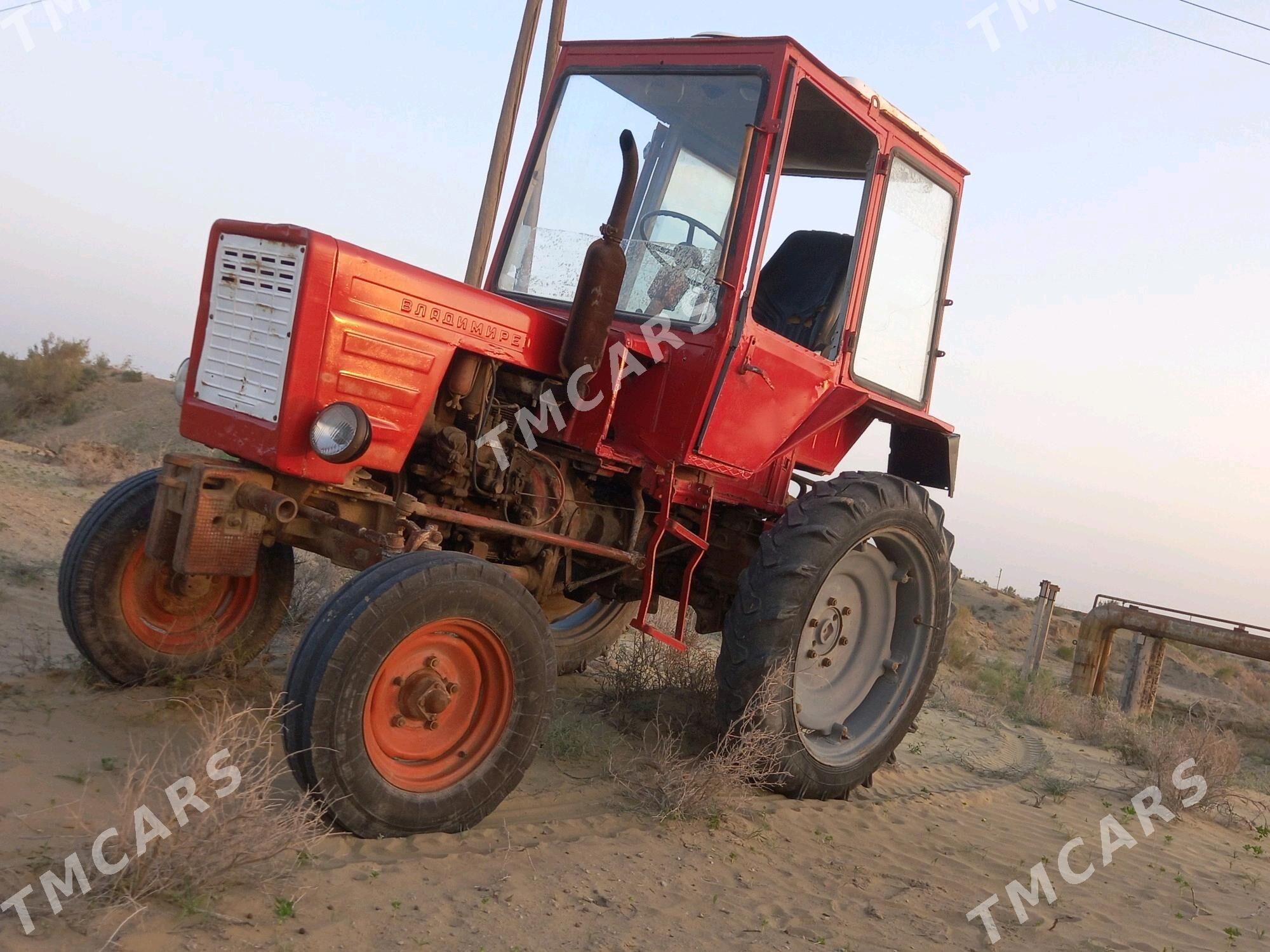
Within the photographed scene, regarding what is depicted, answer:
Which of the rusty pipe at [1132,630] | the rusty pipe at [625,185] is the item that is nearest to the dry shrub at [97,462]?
the rusty pipe at [625,185]

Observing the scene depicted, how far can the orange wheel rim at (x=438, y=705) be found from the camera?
3355 mm

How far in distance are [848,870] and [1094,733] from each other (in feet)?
17.7

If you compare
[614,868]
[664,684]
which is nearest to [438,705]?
[614,868]

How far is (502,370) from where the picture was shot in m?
4.14

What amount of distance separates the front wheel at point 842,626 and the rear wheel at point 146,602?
202cm

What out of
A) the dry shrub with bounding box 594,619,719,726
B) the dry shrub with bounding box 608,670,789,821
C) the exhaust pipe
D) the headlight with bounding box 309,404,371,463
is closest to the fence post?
the dry shrub with bounding box 594,619,719,726

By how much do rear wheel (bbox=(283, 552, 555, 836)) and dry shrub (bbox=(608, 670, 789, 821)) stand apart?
731mm

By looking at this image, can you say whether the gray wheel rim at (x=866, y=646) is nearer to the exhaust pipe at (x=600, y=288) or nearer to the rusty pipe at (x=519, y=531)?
the rusty pipe at (x=519, y=531)

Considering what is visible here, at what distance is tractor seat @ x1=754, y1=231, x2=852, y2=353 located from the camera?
17.0ft

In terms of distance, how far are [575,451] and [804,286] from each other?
178cm

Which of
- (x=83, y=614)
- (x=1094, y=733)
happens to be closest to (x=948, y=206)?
(x=83, y=614)

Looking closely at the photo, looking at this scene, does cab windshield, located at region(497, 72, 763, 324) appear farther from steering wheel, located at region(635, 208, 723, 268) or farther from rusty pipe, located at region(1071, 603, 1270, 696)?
rusty pipe, located at region(1071, 603, 1270, 696)

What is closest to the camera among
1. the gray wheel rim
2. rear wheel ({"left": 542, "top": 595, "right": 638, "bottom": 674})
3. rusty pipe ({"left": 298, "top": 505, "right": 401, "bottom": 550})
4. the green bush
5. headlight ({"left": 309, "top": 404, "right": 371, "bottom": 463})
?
headlight ({"left": 309, "top": 404, "right": 371, "bottom": 463})

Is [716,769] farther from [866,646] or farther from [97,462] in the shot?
[97,462]
